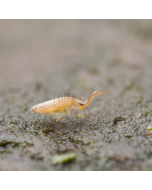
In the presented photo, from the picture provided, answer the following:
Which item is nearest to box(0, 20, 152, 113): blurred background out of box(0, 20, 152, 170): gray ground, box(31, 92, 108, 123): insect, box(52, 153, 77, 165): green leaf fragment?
box(0, 20, 152, 170): gray ground

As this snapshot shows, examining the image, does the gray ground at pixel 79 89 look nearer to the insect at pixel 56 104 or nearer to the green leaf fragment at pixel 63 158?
the green leaf fragment at pixel 63 158

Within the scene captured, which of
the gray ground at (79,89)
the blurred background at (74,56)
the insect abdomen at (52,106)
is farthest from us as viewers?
the blurred background at (74,56)

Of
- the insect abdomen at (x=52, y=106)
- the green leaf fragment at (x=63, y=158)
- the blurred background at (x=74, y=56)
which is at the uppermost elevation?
the blurred background at (x=74, y=56)

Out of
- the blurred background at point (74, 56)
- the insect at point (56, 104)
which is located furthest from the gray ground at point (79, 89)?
the insect at point (56, 104)

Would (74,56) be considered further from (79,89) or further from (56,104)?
(56,104)

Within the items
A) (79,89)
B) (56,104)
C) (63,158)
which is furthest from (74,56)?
(63,158)
